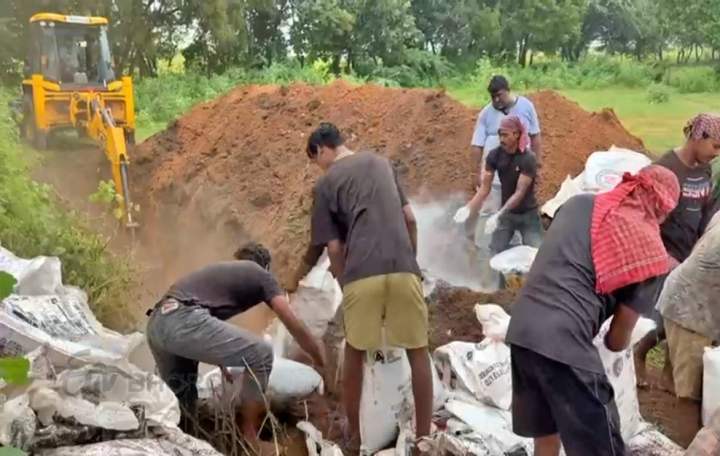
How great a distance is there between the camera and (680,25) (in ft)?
27.7

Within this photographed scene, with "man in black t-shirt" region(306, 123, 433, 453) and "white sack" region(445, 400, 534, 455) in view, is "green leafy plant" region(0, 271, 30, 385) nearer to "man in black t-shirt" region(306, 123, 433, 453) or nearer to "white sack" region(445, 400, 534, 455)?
"man in black t-shirt" region(306, 123, 433, 453)

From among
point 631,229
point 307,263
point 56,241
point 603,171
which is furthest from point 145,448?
point 603,171

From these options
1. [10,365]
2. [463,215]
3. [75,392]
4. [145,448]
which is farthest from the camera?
[463,215]

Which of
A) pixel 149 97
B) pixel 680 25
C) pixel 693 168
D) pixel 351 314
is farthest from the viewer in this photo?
pixel 149 97

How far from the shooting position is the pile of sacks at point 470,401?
3014 millimetres

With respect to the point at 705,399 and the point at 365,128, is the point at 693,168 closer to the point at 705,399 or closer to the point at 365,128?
the point at 705,399

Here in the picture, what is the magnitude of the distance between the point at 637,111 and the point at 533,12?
65.7 inches

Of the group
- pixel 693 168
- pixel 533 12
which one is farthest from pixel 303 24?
pixel 693 168

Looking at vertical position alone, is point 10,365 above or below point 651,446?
above

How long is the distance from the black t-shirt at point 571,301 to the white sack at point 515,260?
80.6 inches

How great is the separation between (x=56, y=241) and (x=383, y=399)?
2.08 m

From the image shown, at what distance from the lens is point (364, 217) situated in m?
3.16

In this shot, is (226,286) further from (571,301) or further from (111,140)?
(111,140)

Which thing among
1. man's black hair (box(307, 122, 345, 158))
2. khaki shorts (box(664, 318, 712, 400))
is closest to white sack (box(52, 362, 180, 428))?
man's black hair (box(307, 122, 345, 158))
